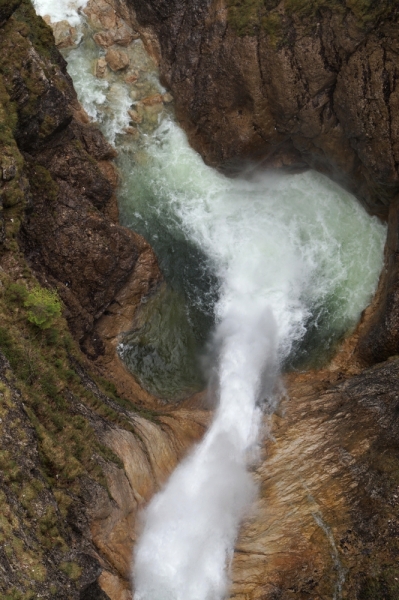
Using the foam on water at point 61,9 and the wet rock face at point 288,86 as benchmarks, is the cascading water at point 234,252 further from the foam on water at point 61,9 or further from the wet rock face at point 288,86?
the wet rock face at point 288,86

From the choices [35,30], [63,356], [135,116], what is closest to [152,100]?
[135,116]

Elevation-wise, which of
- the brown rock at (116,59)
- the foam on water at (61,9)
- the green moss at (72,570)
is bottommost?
the green moss at (72,570)

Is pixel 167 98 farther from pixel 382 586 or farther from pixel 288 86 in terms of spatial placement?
pixel 382 586

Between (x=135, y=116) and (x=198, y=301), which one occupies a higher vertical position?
(x=135, y=116)

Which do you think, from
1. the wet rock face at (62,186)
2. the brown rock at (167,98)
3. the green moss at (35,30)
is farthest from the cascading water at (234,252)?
the green moss at (35,30)

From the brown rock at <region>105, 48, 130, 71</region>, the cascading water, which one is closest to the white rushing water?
the cascading water

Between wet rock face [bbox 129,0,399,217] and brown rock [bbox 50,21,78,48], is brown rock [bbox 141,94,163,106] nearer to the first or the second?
wet rock face [bbox 129,0,399,217]

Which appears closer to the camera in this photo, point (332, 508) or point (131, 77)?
point (332, 508)
